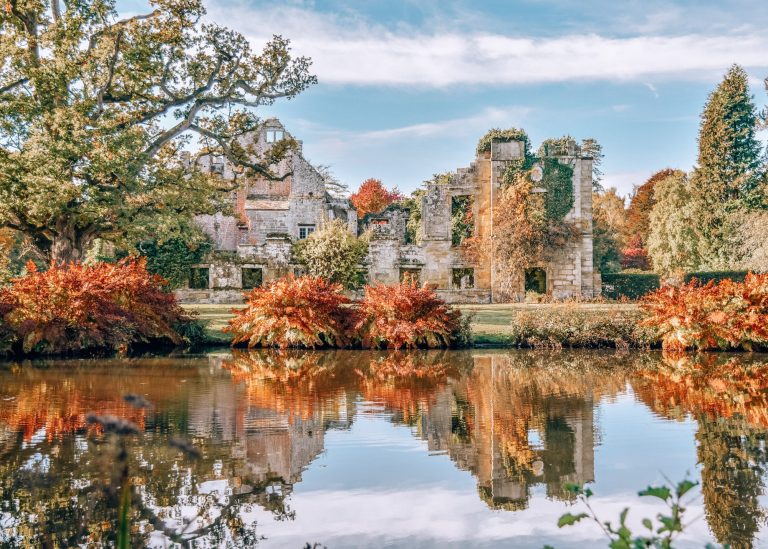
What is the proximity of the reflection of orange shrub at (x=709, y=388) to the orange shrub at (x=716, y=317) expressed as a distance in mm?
1430

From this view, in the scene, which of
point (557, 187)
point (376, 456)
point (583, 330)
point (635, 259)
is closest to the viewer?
point (376, 456)

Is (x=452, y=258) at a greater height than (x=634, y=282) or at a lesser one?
greater

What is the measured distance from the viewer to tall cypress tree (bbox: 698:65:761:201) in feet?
129

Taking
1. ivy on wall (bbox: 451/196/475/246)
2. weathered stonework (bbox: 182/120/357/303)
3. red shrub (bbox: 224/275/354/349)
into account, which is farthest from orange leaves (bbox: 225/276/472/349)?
weathered stonework (bbox: 182/120/357/303)

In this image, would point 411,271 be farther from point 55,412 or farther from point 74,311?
point 55,412

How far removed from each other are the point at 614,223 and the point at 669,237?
14125mm

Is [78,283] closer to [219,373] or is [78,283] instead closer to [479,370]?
[219,373]

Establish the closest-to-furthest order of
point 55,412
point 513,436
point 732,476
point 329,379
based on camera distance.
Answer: point 732,476 < point 513,436 < point 55,412 < point 329,379

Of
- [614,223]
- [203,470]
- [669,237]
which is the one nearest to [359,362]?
[203,470]

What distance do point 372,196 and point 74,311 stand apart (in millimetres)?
42729

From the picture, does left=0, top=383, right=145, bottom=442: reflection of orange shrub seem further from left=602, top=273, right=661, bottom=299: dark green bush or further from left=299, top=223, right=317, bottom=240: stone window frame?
left=299, top=223, right=317, bottom=240: stone window frame

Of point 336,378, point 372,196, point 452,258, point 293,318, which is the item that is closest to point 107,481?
point 336,378

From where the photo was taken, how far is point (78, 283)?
50.6ft

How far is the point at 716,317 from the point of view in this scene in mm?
15594
